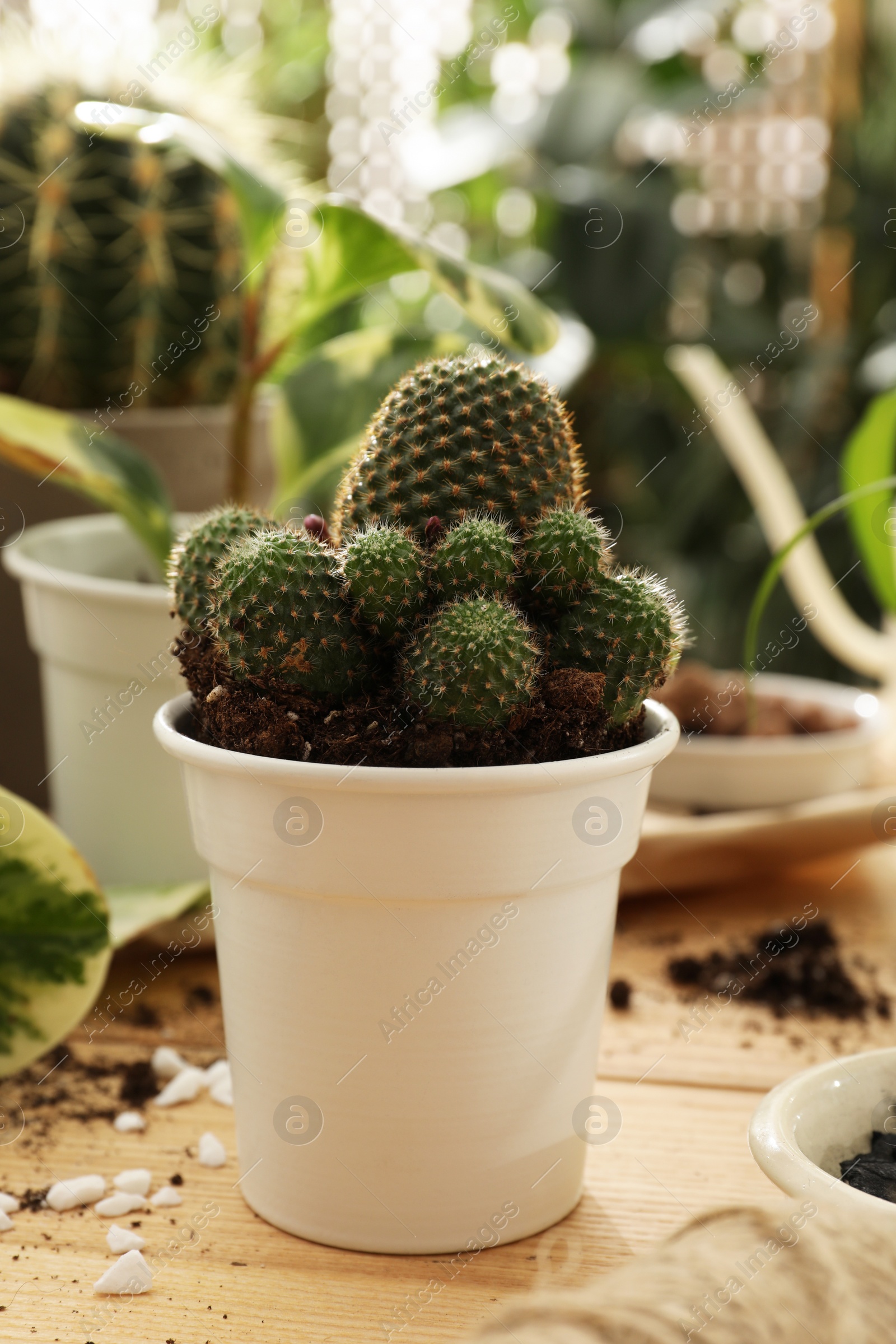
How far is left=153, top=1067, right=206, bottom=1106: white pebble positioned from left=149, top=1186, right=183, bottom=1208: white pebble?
9 cm

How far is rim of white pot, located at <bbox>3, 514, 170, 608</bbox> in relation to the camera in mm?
761

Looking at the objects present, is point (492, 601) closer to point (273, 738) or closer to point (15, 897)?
point (273, 738)

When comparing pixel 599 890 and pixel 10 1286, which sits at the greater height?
pixel 599 890

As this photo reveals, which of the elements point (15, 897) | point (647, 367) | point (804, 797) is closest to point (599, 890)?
point (15, 897)

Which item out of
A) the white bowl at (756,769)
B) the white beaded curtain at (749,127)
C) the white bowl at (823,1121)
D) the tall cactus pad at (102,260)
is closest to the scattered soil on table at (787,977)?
the white bowl at (756,769)

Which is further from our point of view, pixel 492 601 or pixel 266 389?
pixel 266 389

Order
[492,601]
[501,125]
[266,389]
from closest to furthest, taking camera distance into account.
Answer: [492,601], [266,389], [501,125]

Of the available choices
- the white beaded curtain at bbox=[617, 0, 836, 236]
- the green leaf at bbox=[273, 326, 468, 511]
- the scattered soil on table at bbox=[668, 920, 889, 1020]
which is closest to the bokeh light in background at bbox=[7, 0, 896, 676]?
the white beaded curtain at bbox=[617, 0, 836, 236]

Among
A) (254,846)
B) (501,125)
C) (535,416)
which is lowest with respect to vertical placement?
(254,846)

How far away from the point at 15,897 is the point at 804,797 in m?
0.61

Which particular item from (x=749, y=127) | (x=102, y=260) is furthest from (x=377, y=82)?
(x=102, y=260)

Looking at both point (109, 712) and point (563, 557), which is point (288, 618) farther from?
point (109, 712)

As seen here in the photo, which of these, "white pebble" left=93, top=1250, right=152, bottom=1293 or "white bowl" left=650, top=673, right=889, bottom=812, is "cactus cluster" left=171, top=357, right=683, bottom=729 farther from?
"white bowl" left=650, top=673, right=889, bottom=812

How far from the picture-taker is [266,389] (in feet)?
3.95
